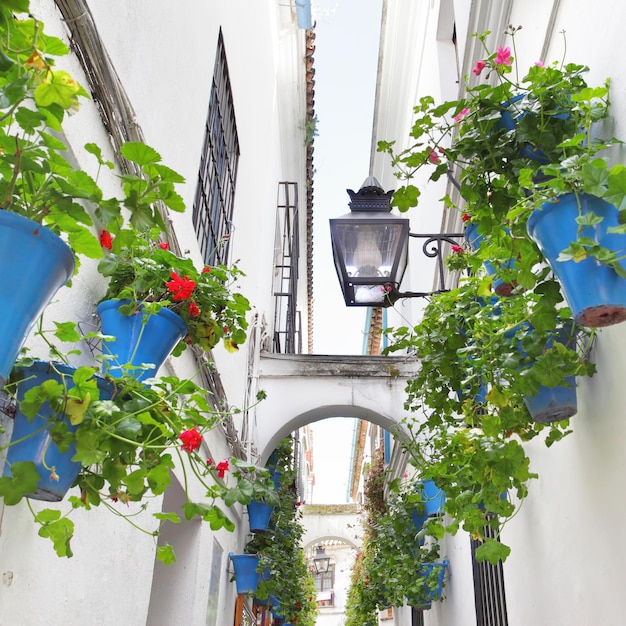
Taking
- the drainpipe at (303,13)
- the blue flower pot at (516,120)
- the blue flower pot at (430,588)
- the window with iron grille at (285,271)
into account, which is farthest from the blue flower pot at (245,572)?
the drainpipe at (303,13)

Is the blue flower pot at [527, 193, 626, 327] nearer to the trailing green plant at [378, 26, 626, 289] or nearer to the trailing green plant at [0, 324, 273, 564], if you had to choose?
the trailing green plant at [378, 26, 626, 289]

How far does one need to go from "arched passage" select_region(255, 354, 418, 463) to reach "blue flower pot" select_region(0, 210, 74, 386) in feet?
22.1

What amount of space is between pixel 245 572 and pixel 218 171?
3.82m

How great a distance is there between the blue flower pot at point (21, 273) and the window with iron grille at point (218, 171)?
3.64m

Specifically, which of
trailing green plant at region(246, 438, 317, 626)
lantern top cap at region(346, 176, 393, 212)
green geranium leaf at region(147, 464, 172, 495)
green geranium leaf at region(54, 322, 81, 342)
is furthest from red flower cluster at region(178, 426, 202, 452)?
trailing green plant at region(246, 438, 317, 626)

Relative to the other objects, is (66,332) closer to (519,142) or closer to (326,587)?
(519,142)

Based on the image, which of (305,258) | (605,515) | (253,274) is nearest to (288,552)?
(253,274)

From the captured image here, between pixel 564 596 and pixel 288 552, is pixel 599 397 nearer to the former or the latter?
pixel 564 596

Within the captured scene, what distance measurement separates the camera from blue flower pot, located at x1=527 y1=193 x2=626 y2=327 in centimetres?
171

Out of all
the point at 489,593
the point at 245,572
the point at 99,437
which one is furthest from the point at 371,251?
the point at 245,572

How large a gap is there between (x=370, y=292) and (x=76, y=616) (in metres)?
2.15

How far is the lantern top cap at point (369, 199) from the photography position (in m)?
3.86

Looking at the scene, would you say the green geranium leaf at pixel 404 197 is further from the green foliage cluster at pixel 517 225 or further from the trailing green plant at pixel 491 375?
the trailing green plant at pixel 491 375

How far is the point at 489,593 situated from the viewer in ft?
15.9
